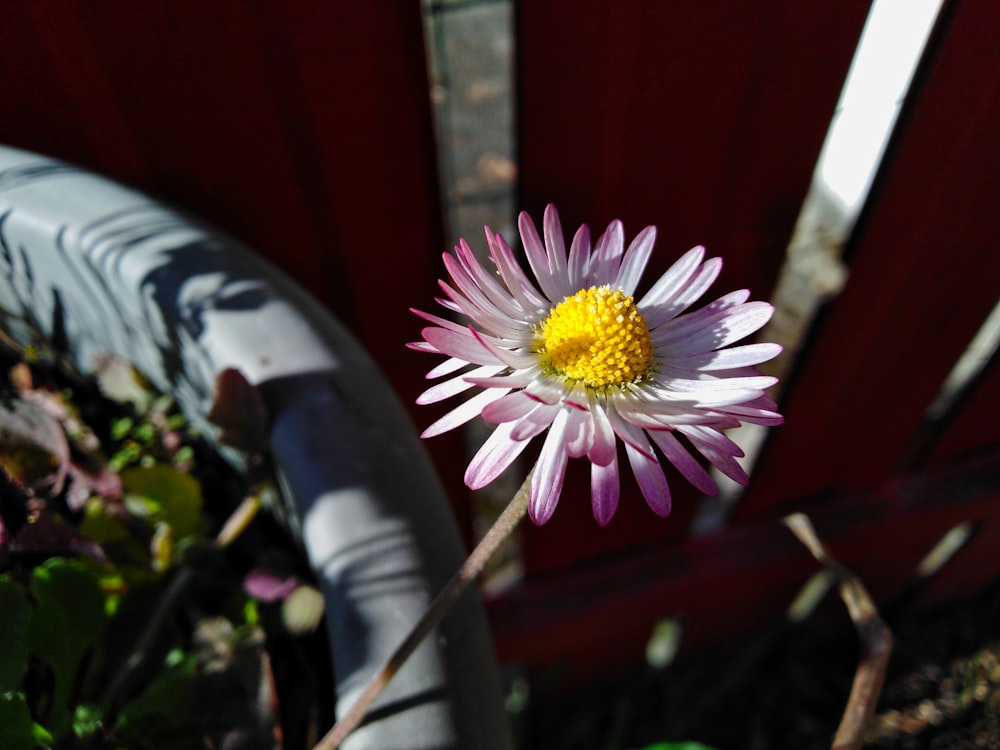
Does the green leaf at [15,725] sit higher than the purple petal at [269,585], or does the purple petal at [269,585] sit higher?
the green leaf at [15,725]

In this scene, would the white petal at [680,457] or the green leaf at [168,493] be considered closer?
the white petal at [680,457]

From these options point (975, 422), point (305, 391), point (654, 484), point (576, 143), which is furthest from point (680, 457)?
point (975, 422)

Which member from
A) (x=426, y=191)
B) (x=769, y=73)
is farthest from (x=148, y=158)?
(x=769, y=73)

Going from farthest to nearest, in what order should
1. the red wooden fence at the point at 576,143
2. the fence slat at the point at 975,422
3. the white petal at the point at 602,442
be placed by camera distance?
the fence slat at the point at 975,422
the red wooden fence at the point at 576,143
the white petal at the point at 602,442

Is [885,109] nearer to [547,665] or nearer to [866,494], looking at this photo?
[866,494]

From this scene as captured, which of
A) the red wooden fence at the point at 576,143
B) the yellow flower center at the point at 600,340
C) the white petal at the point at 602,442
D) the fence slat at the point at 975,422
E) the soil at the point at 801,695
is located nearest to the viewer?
the white petal at the point at 602,442

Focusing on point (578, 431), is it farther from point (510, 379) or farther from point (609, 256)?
point (609, 256)

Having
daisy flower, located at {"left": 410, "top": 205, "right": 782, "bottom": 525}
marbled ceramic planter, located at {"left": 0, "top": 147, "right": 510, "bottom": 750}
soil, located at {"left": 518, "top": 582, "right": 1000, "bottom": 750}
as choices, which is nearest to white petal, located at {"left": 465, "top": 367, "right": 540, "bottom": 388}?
daisy flower, located at {"left": 410, "top": 205, "right": 782, "bottom": 525}

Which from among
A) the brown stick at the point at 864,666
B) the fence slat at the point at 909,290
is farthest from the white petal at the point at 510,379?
the fence slat at the point at 909,290

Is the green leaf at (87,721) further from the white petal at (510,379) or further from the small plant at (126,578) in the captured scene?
the white petal at (510,379)

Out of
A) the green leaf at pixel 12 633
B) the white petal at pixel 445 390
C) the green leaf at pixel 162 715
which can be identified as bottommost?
the green leaf at pixel 162 715
